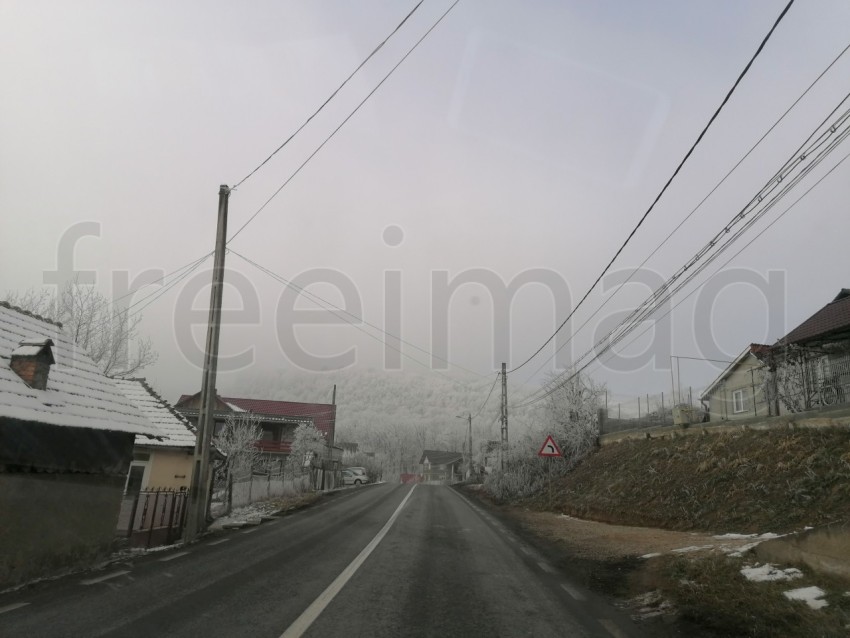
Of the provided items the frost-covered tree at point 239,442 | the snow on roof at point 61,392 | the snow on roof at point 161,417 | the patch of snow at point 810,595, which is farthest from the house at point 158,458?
the patch of snow at point 810,595

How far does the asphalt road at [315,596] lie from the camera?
210 inches

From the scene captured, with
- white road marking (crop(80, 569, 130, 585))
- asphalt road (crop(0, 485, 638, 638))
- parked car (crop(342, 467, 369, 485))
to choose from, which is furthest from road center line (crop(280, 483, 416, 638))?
parked car (crop(342, 467, 369, 485))

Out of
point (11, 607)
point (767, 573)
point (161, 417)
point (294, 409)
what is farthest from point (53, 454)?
point (294, 409)

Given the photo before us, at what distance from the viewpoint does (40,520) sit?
8.03 metres

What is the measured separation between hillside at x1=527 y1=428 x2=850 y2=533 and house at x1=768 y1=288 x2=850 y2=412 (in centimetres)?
424

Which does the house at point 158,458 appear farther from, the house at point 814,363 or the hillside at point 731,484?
the house at point 814,363

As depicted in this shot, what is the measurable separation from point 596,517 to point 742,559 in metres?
12.0

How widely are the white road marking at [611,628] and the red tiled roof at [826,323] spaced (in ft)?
Result: 70.0

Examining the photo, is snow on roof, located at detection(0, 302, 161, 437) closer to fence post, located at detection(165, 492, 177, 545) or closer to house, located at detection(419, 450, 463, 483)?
fence post, located at detection(165, 492, 177, 545)

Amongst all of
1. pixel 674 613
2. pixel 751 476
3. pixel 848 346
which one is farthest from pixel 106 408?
pixel 848 346

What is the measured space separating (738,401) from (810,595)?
29.0m

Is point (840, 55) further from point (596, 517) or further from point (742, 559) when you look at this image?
point (596, 517)

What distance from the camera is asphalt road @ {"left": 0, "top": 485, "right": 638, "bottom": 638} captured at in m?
5.32

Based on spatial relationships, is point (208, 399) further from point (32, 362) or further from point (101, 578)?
point (101, 578)
